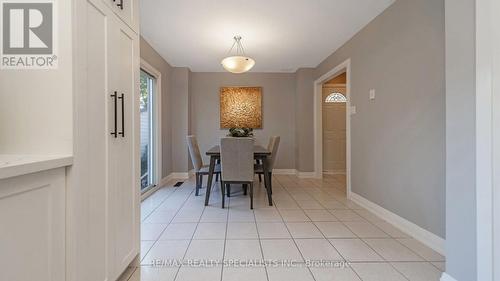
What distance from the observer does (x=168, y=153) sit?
4.92 meters

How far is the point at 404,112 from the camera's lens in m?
2.39

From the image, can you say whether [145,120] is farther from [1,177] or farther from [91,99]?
[1,177]

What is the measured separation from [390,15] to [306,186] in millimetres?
2871

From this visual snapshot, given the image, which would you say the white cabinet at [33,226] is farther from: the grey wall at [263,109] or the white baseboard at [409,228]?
the grey wall at [263,109]

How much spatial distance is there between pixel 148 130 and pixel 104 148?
3.17 meters

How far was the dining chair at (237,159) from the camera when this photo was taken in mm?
2975

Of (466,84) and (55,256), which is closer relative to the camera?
(55,256)

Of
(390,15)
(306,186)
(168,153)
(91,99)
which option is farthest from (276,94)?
(91,99)

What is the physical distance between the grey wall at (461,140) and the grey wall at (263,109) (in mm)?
4169

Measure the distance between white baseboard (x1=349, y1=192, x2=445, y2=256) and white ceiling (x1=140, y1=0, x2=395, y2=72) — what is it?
2270 millimetres

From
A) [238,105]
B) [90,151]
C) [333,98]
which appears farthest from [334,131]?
[90,151]

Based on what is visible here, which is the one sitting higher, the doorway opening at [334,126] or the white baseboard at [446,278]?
the doorway opening at [334,126]

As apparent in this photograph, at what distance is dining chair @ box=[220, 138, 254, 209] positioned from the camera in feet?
9.76
